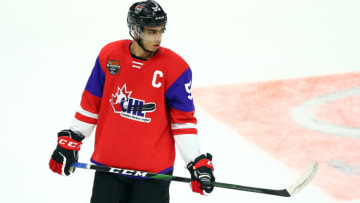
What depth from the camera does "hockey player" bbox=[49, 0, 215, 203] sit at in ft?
8.07

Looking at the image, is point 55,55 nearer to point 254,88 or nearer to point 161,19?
point 254,88

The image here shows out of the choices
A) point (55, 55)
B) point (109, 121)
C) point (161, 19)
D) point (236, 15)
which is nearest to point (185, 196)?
point (109, 121)

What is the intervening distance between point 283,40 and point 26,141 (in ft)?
10.9

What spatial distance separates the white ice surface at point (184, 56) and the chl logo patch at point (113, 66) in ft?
4.49

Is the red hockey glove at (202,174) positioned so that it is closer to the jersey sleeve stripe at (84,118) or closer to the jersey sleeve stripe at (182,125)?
the jersey sleeve stripe at (182,125)

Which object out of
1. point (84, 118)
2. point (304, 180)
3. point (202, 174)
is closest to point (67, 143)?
point (84, 118)

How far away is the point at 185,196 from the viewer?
3.64 m

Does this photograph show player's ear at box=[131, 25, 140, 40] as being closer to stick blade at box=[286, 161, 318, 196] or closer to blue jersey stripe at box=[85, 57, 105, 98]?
blue jersey stripe at box=[85, 57, 105, 98]

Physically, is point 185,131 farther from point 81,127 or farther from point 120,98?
point 81,127

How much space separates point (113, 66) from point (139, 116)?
0.26 m

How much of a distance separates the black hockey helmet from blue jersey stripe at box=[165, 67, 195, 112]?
0.28 meters

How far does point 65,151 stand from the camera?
2594mm

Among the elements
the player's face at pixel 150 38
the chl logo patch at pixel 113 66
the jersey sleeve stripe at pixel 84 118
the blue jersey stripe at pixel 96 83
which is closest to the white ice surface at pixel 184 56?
the jersey sleeve stripe at pixel 84 118

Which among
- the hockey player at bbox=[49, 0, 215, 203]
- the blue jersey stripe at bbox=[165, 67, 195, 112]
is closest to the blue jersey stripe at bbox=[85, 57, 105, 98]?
the hockey player at bbox=[49, 0, 215, 203]
